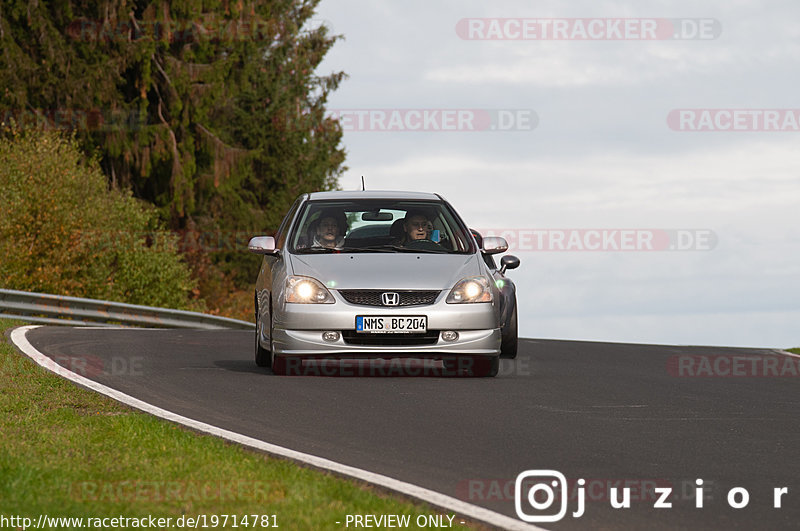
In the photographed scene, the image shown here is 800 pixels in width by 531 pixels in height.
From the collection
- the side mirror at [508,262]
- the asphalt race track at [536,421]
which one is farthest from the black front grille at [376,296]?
the side mirror at [508,262]

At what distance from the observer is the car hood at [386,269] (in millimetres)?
11805

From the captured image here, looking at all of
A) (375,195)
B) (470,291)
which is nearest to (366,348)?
(470,291)

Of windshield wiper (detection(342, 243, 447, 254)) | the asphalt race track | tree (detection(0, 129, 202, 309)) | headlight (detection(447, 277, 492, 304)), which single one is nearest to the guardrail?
tree (detection(0, 129, 202, 309))

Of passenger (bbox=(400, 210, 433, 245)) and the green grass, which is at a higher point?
passenger (bbox=(400, 210, 433, 245))

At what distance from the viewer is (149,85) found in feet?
135

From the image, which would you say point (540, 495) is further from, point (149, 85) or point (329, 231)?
point (149, 85)

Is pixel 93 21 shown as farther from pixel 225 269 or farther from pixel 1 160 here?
pixel 225 269

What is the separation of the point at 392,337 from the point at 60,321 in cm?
1517

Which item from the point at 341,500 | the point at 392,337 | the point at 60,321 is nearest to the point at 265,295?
the point at 392,337

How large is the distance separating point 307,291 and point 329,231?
3.52 feet

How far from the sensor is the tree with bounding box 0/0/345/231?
37.3 m

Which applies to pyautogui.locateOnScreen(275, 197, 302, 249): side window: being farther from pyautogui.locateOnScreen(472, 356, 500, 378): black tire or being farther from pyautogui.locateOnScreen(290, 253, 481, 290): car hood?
pyautogui.locateOnScreen(472, 356, 500, 378): black tire

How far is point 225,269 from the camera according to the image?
5606 cm

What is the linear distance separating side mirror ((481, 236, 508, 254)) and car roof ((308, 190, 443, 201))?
0.91 metres
